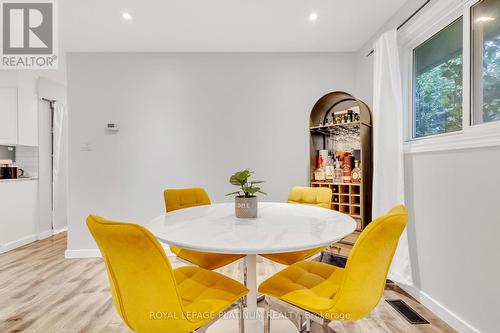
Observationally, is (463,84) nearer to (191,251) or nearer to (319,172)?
(319,172)

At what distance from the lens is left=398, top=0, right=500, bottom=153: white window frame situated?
1592mm

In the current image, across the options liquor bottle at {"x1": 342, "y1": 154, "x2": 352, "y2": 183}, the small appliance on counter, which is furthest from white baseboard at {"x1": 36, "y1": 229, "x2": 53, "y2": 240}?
liquor bottle at {"x1": 342, "y1": 154, "x2": 352, "y2": 183}

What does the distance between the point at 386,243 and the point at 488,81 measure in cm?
146

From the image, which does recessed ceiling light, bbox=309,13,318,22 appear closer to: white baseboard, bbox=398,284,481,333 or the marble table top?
the marble table top

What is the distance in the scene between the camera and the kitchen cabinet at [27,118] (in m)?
3.65

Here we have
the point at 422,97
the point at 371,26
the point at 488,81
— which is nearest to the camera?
the point at 488,81

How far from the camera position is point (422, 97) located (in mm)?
2320

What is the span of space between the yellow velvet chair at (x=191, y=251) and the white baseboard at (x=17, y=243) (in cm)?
282

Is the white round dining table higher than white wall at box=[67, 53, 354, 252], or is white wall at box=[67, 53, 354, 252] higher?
white wall at box=[67, 53, 354, 252]

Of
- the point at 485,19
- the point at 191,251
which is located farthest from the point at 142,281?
the point at 485,19

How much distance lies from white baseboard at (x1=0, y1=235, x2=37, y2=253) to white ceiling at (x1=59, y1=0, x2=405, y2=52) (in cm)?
265

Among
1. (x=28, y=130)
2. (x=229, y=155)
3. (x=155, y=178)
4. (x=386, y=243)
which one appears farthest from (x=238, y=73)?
(x=28, y=130)

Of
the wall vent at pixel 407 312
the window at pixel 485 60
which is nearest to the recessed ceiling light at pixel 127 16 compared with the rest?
the window at pixel 485 60

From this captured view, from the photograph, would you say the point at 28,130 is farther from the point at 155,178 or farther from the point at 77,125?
the point at 155,178
